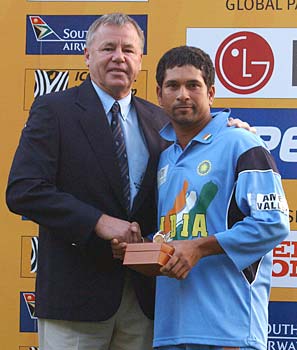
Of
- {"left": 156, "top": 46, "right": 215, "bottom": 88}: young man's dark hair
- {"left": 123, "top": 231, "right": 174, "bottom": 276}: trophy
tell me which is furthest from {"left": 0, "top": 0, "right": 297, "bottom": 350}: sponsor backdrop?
{"left": 123, "top": 231, "right": 174, "bottom": 276}: trophy

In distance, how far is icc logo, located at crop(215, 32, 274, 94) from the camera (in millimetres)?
3164

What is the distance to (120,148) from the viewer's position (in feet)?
8.86

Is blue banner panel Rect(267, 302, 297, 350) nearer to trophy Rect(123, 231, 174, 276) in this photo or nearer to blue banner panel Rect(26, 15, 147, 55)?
trophy Rect(123, 231, 174, 276)

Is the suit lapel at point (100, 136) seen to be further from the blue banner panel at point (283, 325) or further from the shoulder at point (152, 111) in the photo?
the blue banner panel at point (283, 325)

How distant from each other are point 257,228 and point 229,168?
0.20 metres

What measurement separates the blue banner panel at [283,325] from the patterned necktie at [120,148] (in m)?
0.83

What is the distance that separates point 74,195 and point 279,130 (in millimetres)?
942

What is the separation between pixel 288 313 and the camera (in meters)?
3.13

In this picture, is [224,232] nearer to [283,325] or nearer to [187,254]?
[187,254]

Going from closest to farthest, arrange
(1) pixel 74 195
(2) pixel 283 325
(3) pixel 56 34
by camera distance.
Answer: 1. (1) pixel 74 195
2. (2) pixel 283 325
3. (3) pixel 56 34

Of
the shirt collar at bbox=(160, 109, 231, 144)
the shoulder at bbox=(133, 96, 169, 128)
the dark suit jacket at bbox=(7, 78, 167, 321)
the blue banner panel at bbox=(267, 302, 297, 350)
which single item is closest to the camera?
the shirt collar at bbox=(160, 109, 231, 144)

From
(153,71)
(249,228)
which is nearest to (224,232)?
(249,228)

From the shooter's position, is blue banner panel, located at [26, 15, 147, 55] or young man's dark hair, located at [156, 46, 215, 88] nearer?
A: young man's dark hair, located at [156, 46, 215, 88]

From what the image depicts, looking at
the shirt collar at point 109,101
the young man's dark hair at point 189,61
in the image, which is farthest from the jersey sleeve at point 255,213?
the shirt collar at point 109,101
